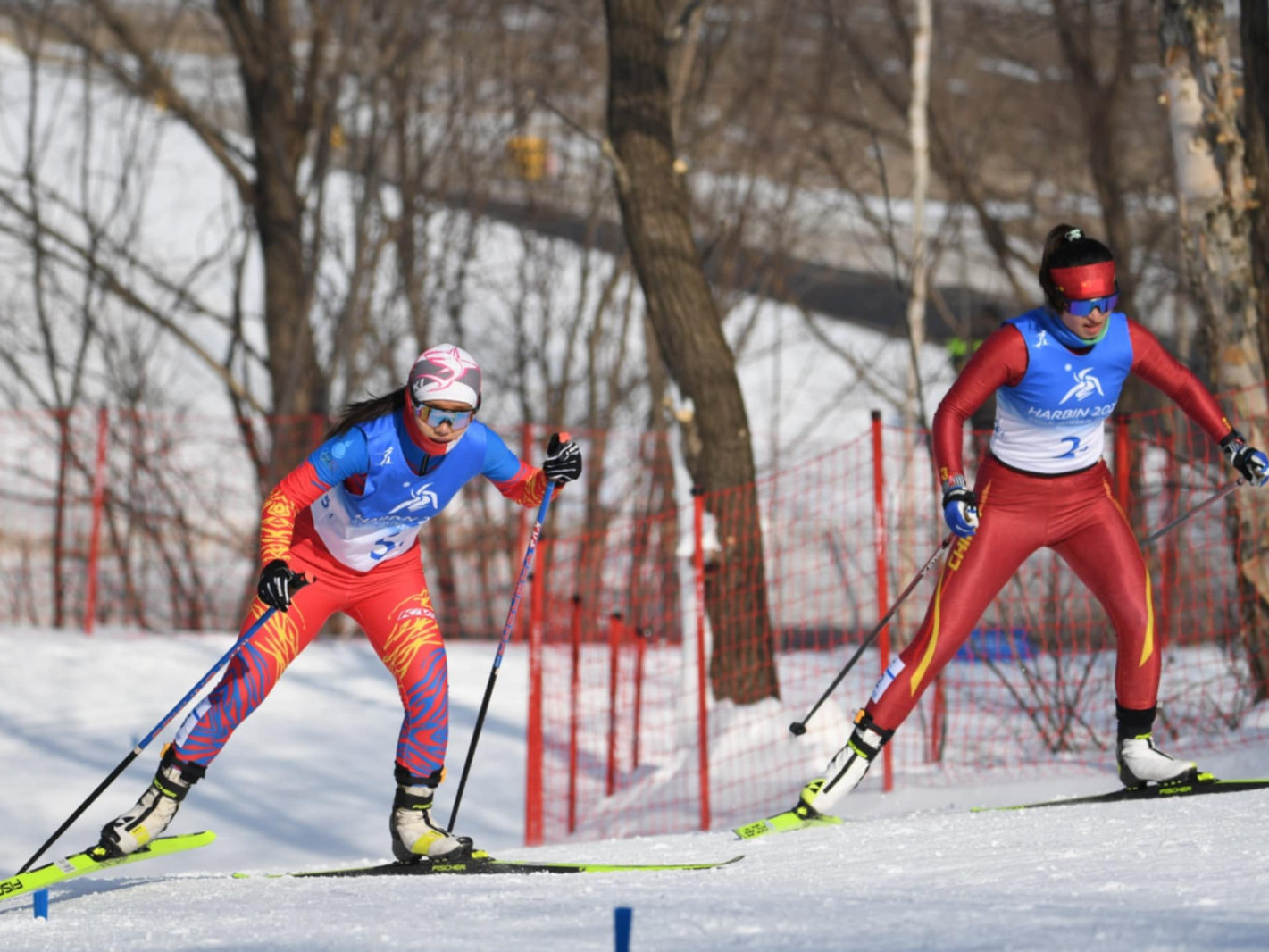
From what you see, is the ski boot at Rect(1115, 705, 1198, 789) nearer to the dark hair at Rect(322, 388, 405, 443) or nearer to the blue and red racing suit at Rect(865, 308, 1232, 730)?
the blue and red racing suit at Rect(865, 308, 1232, 730)

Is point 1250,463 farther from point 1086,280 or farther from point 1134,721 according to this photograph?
point 1134,721

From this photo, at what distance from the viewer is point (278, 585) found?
396 centimetres

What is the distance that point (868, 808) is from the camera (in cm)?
626

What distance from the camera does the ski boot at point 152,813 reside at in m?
4.19

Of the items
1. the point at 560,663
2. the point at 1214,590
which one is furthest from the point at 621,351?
the point at 1214,590

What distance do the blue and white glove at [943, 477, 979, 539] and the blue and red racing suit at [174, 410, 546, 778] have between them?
1192 millimetres

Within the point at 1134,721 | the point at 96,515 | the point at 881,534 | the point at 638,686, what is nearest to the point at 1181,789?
the point at 1134,721

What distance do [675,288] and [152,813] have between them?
4540 millimetres

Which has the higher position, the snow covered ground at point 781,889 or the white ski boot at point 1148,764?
the white ski boot at point 1148,764

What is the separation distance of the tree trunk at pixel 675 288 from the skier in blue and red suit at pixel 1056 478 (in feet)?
10.8

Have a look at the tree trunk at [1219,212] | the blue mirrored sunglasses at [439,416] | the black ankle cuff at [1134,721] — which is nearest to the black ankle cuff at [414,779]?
the blue mirrored sunglasses at [439,416]

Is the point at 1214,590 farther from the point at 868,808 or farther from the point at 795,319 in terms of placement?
the point at 795,319

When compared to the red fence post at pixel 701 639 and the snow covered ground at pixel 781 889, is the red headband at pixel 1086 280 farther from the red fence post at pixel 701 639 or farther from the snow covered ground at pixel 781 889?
the red fence post at pixel 701 639

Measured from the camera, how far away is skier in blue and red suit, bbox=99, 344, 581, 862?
417 cm
